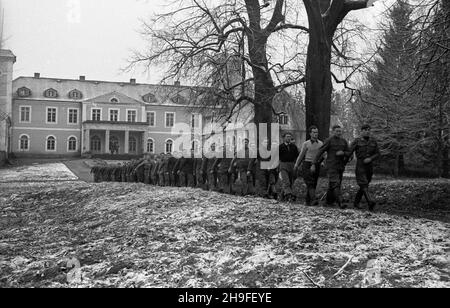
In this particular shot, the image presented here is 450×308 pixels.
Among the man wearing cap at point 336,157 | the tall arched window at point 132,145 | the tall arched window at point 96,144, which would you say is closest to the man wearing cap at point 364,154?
the man wearing cap at point 336,157

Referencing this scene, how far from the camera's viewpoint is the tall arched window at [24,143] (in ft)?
240

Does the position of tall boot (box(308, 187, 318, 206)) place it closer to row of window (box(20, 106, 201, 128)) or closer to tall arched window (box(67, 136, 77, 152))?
row of window (box(20, 106, 201, 128))

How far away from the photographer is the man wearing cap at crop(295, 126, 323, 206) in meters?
11.3

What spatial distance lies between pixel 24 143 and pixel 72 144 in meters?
6.65

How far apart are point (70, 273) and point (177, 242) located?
1754 mm

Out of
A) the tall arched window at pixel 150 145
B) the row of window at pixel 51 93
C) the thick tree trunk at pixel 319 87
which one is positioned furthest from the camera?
the tall arched window at pixel 150 145

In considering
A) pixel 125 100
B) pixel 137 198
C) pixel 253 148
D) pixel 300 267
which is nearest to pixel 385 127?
pixel 253 148

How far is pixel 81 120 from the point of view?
76188 mm

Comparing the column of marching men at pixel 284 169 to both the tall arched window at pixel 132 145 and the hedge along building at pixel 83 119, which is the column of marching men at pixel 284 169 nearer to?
the hedge along building at pixel 83 119

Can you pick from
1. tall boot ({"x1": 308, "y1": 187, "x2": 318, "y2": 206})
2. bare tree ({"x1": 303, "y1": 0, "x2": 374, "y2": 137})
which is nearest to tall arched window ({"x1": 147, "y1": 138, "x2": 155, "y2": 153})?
bare tree ({"x1": 303, "y1": 0, "x2": 374, "y2": 137})

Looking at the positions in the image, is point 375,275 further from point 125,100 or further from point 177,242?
point 125,100

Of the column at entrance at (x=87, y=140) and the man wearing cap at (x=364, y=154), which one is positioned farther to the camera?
the column at entrance at (x=87, y=140)

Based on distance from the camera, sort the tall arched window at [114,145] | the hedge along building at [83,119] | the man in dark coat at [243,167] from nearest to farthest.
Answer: the man in dark coat at [243,167], the tall arched window at [114,145], the hedge along building at [83,119]

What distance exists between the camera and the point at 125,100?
252 feet
